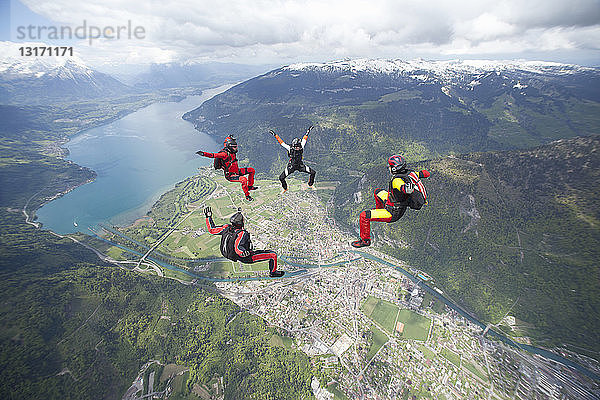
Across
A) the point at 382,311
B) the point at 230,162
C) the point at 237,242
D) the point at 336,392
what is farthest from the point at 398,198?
the point at 382,311

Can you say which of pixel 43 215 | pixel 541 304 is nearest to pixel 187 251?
pixel 43 215

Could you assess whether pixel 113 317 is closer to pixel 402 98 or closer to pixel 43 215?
pixel 43 215

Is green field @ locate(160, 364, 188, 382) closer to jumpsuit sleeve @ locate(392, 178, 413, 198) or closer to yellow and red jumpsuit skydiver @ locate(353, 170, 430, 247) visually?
yellow and red jumpsuit skydiver @ locate(353, 170, 430, 247)

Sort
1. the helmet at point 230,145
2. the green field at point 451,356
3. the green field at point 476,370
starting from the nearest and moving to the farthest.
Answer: the helmet at point 230,145, the green field at point 476,370, the green field at point 451,356

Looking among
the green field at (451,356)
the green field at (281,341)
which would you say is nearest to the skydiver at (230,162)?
the green field at (281,341)

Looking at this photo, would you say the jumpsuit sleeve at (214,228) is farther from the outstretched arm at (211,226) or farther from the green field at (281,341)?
the green field at (281,341)
